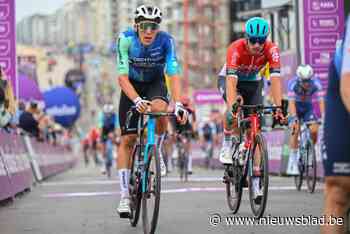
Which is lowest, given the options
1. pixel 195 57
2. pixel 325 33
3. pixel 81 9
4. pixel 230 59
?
pixel 230 59

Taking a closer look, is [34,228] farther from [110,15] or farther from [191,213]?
[110,15]

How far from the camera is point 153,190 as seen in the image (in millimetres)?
8070

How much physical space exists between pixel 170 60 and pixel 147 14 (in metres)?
0.50

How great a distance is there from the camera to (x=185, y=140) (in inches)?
797

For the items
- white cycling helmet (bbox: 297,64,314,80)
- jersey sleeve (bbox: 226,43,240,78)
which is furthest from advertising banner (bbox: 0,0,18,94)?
jersey sleeve (bbox: 226,43,240,78)

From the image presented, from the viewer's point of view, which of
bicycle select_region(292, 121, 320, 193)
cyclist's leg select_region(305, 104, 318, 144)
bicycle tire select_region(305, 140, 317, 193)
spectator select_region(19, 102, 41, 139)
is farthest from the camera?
spectator select_region(19, 102, 41, 139)

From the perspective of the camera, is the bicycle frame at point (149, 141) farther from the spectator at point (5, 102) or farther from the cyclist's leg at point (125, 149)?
the spectator at point (5, 102)

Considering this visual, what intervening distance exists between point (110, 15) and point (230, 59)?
5477 inches

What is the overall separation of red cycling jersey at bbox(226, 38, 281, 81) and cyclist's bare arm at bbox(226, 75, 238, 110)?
6 cm

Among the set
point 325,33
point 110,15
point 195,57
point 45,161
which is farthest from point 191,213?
point 110,15

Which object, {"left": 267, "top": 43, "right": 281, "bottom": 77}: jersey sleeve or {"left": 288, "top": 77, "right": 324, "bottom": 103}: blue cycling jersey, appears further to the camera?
{"left": 288, "top": 77, "right": 324, "bottom": 103}: blue cycling jersey

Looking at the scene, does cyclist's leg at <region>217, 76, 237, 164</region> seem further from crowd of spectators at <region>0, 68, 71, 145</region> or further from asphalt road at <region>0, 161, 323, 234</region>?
crowd of spectators at <region>0, 68, 71, 145</region>

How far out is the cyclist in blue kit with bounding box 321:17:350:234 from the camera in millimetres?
4969

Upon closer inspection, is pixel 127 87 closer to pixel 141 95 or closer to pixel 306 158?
pixel 141 95
